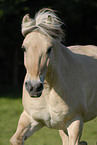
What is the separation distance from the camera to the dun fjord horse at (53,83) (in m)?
2.93

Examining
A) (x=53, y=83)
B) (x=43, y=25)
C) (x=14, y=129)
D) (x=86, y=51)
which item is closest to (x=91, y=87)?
(x=53, y=83)

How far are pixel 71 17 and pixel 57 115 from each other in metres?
14.9

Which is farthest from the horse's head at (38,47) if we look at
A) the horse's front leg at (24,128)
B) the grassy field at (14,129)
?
the grassy field at (14,129)

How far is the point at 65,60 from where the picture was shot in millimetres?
3576

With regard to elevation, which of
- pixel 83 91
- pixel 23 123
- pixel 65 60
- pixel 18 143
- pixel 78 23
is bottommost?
pixel 78 23

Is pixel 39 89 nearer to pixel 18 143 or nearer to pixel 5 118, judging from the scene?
pixel 18 143

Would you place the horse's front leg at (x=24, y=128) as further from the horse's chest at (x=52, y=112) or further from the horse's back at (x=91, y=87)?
the horse's back at (x=91, y=87)

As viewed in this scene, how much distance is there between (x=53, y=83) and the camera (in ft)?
11.2

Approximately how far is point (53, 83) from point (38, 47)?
0.68 m

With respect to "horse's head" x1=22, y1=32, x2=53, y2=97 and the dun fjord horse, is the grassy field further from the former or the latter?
"horse's head" x1=22, y1=32, x2=53, y2=97

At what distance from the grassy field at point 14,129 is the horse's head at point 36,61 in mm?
2579

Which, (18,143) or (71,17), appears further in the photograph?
(71,17)

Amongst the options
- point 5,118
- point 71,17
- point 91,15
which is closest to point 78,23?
point 91,15

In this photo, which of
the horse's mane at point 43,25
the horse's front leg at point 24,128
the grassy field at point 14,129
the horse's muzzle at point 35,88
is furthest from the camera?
the grassy field at point 14,129
